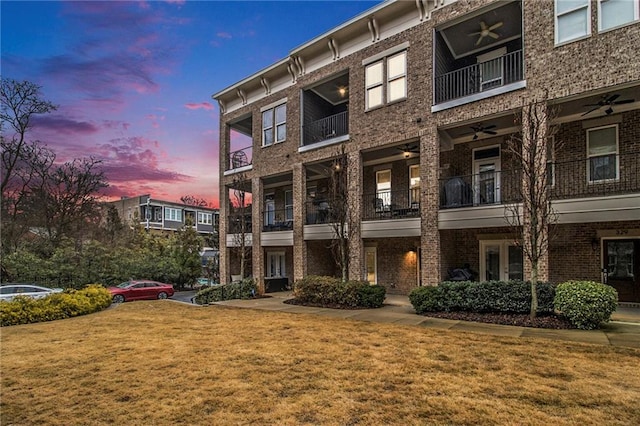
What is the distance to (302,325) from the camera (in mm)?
9578

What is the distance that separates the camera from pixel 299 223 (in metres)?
17.5

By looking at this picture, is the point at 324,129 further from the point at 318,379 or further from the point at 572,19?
the point at 318,379

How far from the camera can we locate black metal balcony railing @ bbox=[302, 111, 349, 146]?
57.9 feet

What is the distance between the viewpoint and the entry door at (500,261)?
1355 centimetres

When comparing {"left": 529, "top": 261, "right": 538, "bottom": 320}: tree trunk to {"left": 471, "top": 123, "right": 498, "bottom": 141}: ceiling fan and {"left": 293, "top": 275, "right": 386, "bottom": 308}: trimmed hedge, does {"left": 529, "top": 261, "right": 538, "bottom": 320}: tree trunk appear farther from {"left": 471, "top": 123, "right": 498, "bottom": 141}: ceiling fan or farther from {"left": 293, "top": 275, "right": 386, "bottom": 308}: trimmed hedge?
{"left": 471, "top": 123, "right": 498, "bottom": 141}: ceiling fan

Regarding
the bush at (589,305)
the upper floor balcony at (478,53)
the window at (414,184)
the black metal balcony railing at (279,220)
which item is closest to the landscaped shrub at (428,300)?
the bush at (589,305)

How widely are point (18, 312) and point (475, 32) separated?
20309mm

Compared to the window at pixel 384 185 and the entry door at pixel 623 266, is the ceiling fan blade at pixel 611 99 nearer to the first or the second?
the entry door at pixel 623 266

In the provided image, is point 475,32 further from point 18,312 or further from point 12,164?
point 12,164

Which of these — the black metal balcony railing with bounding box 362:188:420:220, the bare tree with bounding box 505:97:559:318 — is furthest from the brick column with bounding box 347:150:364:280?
the bare tree with bounding box 505:97:559:318

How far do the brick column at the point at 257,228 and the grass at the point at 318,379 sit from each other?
10790 mm

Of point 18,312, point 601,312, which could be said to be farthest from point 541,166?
point 18,312

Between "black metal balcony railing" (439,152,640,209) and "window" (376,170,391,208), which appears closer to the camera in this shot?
"black metal balcony railing" (439,152,640,209)

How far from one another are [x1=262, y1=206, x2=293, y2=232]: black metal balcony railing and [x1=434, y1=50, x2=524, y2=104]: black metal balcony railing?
10717 mm
